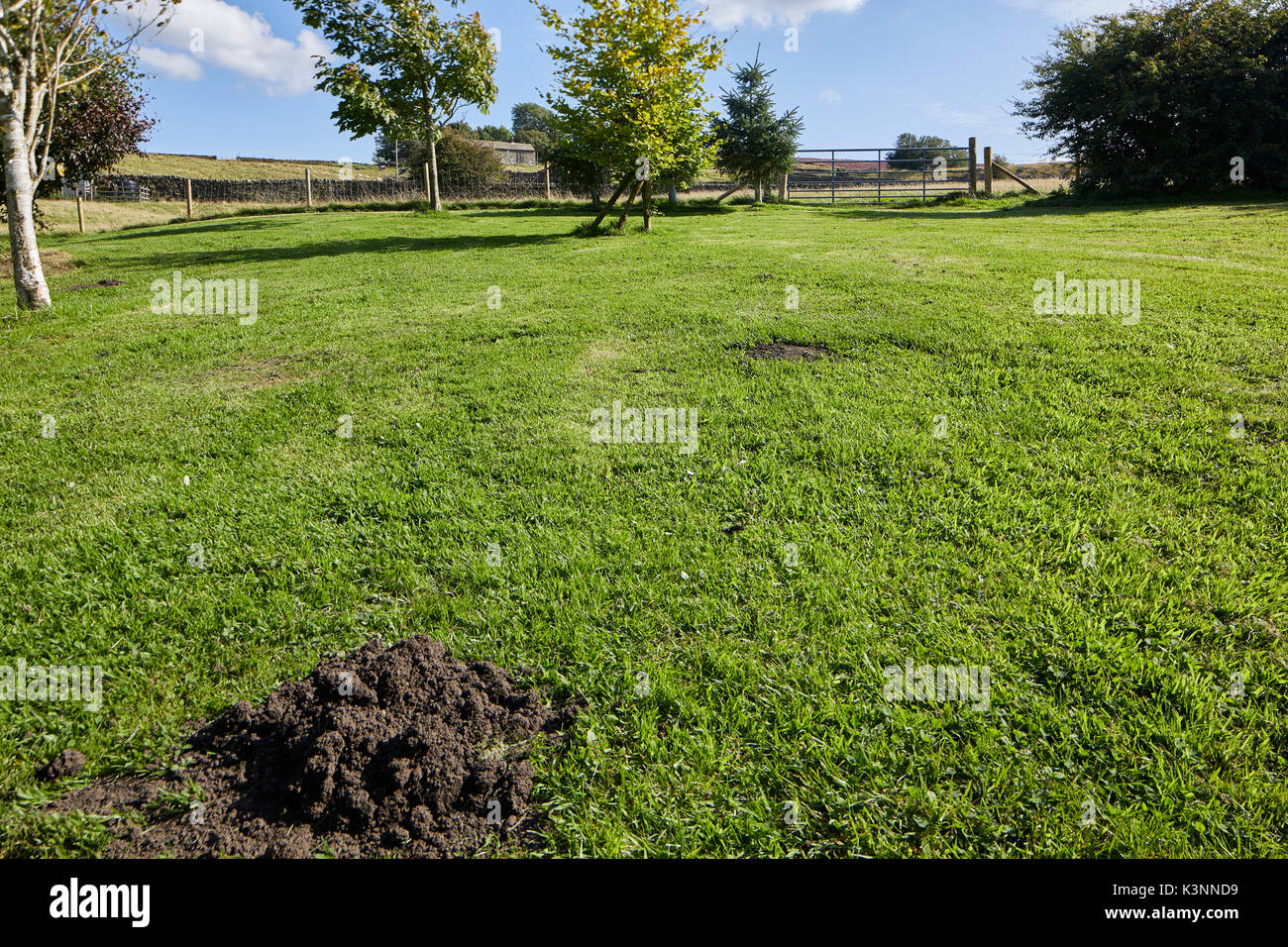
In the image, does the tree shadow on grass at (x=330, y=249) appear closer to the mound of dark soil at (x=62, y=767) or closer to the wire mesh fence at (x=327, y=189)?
the mound of dark soil at (x=62, y=767)

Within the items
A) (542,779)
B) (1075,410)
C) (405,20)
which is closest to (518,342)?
(1075,410)

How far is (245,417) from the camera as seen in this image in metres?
6.01

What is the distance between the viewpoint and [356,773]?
251cm

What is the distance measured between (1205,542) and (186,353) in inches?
364

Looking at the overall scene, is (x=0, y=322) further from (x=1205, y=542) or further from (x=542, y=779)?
(x=1205, y=542)

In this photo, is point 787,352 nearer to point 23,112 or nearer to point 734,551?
point 734,551

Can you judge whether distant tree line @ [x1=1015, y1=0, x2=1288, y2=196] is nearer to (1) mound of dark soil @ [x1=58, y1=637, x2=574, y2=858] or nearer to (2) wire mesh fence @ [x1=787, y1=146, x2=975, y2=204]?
(2) wire mesh fence @ [x1=787, y1=146, x2=975, y2=204]

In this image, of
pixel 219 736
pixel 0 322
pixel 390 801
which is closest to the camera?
pixel 390 801

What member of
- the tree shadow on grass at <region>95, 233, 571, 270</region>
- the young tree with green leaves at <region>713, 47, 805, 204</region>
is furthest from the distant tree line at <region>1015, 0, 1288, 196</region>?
the tree shadow on grass at <region>95, 233, 571, 270</region>

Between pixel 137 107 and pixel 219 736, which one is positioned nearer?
Answer: pixel 219 736

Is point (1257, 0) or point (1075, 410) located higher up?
point (1257, 0)
